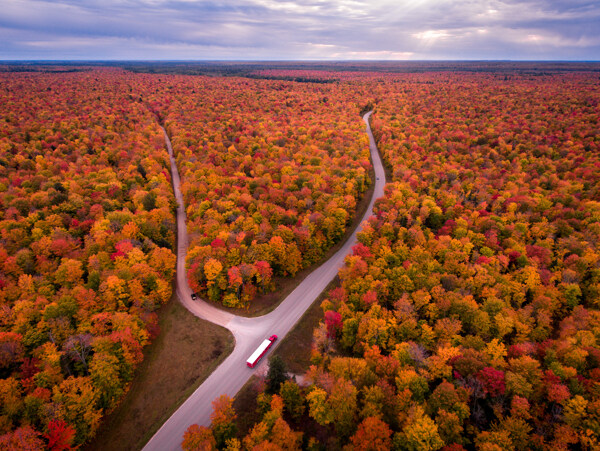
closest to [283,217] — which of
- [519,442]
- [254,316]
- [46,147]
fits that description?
[254,316]

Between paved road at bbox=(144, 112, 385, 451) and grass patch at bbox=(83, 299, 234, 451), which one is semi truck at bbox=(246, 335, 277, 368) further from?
grass patch at bbox=(83, 299, 234, 451)

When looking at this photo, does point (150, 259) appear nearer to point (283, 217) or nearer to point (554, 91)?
point (283, 217)

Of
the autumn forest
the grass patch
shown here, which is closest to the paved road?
the grass patch

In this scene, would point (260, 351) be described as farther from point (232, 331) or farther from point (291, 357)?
point (232, 331)

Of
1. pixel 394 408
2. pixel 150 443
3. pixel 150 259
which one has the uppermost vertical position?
pixel 150 259

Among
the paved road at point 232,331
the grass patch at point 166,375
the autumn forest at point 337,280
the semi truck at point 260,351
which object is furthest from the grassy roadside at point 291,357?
the grass patch at point 166,375

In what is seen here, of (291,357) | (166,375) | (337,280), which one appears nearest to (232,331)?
(166,375)
